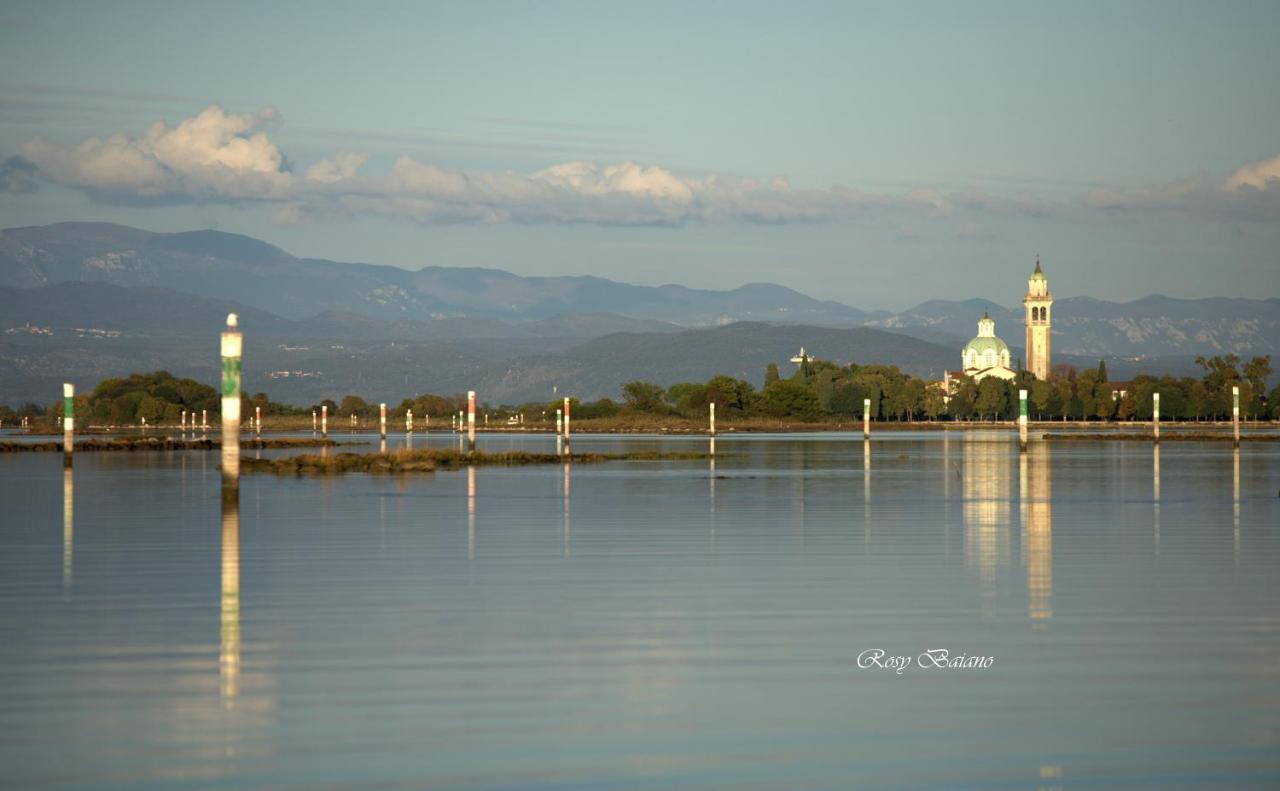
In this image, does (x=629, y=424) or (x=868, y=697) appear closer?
(x=868, y=697)

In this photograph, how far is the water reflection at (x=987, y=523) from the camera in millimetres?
15945

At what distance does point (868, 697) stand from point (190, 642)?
15.1 ft

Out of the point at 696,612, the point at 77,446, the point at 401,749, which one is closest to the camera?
the point at 401,749

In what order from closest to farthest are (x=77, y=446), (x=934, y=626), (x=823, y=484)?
(x=934, y=626) → (x=823, y=484) → (x=77, y=446)

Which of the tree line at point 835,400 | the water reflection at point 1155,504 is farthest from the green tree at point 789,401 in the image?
the water reflection at point 1155,504

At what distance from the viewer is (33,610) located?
516 inches

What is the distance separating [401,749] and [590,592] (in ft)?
20.6

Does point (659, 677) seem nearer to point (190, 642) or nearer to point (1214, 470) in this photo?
point (190, 642)

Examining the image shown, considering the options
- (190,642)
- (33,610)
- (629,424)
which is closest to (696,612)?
(190,642)

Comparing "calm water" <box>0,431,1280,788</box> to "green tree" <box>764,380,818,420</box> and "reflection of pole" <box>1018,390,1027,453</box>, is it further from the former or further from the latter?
"green tree" <box>764,380,818,420</box>

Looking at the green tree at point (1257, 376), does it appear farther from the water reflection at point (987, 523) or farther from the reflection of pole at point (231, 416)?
the reflection of pole at point (231, 416)

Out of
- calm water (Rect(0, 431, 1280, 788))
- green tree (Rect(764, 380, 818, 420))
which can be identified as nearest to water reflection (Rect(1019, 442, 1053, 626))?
calm water (Rect(0, 431, 1280, 788))

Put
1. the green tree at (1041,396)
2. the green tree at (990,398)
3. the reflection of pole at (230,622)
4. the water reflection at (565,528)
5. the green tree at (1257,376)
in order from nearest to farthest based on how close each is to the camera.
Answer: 1. the reflection of pole at (230,622)
2. the water reflection at (565,528)
3. the green tree at (1257,376)
4. the green tree at (1041,396)
5. the green tree at (990,398)

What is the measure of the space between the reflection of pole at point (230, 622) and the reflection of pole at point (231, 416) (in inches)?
126
